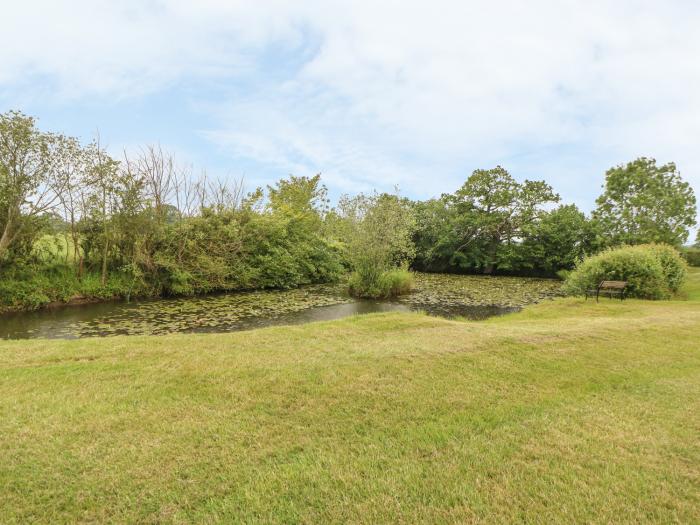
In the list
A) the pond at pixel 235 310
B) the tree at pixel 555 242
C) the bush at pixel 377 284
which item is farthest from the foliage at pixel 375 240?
the tree at pixel 555 242

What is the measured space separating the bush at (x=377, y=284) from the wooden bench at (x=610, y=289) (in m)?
8.04

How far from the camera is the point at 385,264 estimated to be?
57.4ft

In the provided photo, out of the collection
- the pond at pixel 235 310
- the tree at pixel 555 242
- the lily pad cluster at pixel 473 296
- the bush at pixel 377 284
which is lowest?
the pond at pixel 235 310

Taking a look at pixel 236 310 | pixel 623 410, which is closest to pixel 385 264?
pixel 236 310

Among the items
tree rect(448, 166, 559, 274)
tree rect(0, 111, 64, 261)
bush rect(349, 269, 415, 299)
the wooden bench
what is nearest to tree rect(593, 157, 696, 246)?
tree rect(448, 166, 559, 274)

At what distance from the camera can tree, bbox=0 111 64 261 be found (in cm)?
1179

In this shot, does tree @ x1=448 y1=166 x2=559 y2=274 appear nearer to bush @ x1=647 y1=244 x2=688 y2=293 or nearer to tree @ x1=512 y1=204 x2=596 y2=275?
tree @ x1=512 y1=204 x2=596 y2=275

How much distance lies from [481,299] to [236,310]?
1153 cm

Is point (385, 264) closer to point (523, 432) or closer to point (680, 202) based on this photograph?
point (523, 432)

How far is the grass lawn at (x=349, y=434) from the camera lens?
7.79ft

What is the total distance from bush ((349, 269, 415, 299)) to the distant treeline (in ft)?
0.41

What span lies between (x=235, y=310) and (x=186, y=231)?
5843mm

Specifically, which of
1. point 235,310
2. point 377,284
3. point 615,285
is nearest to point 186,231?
point 235,310

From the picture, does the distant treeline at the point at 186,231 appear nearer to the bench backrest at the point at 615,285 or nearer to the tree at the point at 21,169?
the tree at the point at 21,169
